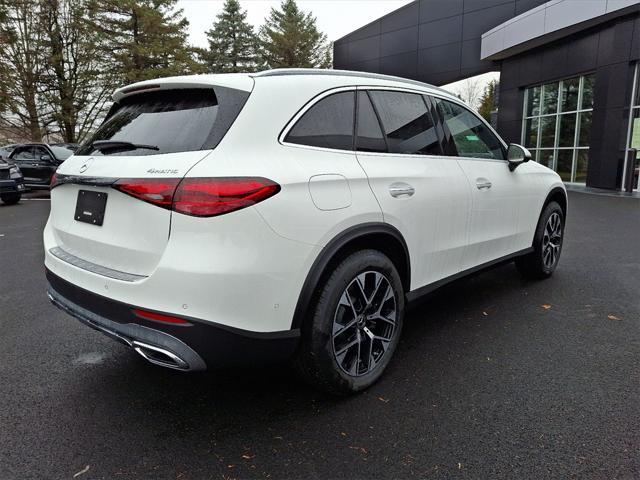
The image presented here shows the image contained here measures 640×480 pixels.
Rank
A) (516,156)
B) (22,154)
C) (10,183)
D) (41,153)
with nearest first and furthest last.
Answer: (516,156) → (10,183) → (41,153) → (22,154)

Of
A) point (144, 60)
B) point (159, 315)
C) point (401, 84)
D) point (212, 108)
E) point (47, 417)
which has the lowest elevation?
point (47, 417)

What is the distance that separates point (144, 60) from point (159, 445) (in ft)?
97.7

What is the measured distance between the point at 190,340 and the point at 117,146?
114cm

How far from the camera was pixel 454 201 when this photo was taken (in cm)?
331

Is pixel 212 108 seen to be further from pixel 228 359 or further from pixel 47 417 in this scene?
pixel 47 417

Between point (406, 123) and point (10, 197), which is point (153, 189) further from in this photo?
point (10, 197)

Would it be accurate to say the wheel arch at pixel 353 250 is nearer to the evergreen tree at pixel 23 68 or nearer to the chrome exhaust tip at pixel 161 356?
the chrome exhaust tip at pixel 161 356

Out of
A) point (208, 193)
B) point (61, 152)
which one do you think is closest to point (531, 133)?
point (61, 152)

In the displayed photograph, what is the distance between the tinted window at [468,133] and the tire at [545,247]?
1.02 m

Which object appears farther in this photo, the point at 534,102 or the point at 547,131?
the point at 534,102

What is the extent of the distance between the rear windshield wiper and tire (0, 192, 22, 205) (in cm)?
1256

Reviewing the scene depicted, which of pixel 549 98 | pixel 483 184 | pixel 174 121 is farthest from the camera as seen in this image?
pixel 549 98

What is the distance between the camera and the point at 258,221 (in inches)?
82.6

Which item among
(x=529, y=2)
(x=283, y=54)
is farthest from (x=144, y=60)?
(x=529, y=2)
